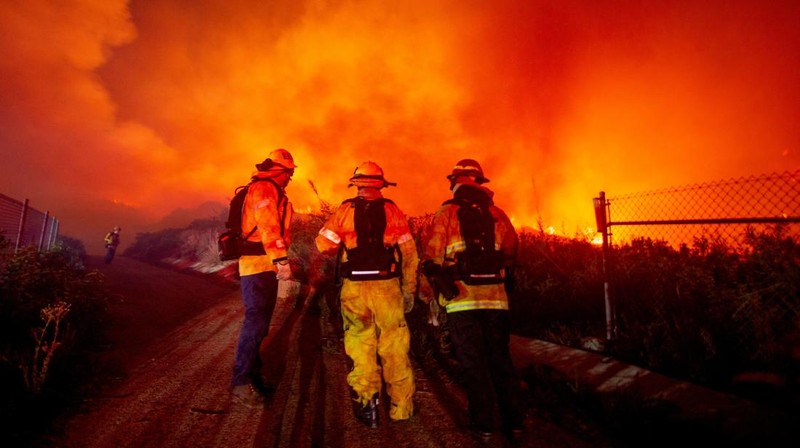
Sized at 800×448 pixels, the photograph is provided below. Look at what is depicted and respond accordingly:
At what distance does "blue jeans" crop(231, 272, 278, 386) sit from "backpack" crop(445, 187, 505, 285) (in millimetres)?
1941

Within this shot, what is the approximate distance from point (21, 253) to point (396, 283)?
6165mm

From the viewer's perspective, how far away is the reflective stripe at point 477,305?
3.13 meters

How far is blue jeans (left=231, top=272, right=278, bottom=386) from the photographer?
11.6ft

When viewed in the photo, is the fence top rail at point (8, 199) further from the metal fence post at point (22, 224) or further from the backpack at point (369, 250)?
the backpack at point (369, 250)

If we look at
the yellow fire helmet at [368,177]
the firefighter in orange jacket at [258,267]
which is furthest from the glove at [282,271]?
the yellow fire helmet at [368,177]

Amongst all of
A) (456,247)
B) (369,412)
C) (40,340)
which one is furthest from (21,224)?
(456,247)

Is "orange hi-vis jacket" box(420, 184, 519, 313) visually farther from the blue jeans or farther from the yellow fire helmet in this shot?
the blue jeans

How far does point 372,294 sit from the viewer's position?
3312 mm

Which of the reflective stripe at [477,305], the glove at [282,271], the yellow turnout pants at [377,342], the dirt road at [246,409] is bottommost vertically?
the dirt road at [246,409]

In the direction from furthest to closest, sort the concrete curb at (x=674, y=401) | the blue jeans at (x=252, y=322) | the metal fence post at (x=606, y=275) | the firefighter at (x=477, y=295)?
the metal fence post at (x=606, y=275)
the blue jeans at (x=252, y=322)
the firefighter at (x=477, y=295)
the concrete curb at (x=674, y=401)

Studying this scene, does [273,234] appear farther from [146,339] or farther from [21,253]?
[21,253]

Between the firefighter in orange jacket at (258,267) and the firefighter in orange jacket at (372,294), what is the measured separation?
1.83 feet

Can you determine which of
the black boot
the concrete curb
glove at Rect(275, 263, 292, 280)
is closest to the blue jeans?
glove at Rect(275, 263, 292, 280)

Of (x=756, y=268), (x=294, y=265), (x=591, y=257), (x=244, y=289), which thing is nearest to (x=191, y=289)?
(x=294, y=265)
